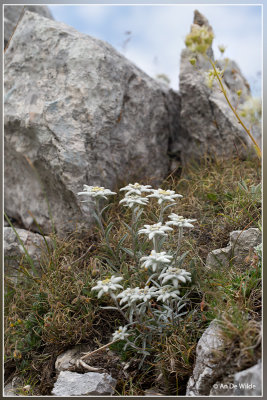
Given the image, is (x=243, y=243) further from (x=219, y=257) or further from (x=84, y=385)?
(x=84, y=385)

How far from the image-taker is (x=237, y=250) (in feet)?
7.36

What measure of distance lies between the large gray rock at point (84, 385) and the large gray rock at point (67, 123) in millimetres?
1169

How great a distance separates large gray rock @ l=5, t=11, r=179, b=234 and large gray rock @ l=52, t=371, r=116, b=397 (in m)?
1.17

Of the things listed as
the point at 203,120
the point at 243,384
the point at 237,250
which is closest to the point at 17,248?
the point at 237,250

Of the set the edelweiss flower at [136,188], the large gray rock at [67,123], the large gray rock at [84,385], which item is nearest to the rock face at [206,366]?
the large gray rock at [84,385]

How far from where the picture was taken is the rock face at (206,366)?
1.67 m

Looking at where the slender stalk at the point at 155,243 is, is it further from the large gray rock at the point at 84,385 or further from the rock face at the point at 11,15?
the rock face at the point at 11,15

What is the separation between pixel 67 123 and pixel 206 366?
6.49 feet

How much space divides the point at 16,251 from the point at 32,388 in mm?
1046

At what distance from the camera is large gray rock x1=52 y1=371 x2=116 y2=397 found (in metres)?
1.83

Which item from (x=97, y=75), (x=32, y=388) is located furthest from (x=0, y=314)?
(x=97, y=75)

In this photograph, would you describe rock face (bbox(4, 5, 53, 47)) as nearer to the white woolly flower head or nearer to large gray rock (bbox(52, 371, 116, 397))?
the white woolly flower head

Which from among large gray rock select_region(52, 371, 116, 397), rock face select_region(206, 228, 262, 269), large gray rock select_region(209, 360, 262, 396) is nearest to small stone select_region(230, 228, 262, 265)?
rock face select_region(206, 228, 262, 269)

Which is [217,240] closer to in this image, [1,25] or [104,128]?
[104,128]
